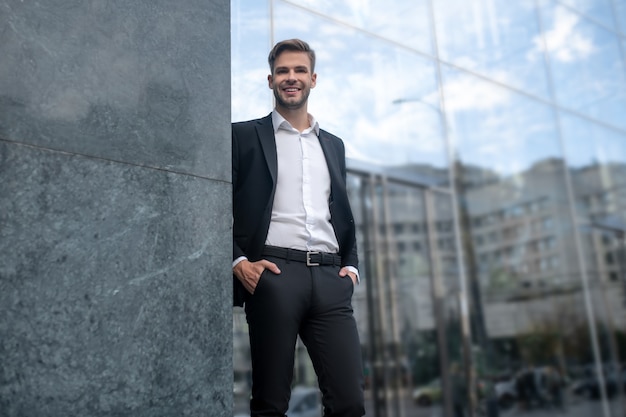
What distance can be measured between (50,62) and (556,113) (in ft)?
32.4

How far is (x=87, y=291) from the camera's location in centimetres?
203

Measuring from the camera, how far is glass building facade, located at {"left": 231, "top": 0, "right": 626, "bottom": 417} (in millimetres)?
8125

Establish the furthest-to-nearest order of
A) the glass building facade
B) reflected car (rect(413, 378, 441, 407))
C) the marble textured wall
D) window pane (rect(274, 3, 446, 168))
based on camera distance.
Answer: reflected car (rect(413, 378, 441, 407)) → the glass building facade → window pane (rect(274, 3, 446, 168)) → the marble textured wall

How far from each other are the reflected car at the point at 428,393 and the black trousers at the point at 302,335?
20.0ft

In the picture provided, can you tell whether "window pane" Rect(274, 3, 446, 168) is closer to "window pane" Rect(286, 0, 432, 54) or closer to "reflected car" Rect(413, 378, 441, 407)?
"window pane" Rect(286, 0, 432, 54)

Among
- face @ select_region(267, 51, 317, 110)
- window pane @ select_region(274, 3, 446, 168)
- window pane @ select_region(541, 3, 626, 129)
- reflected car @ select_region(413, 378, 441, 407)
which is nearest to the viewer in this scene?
face @ select_region(267, 51, 317, 110)

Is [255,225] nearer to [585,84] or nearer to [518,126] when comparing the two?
[518,126]

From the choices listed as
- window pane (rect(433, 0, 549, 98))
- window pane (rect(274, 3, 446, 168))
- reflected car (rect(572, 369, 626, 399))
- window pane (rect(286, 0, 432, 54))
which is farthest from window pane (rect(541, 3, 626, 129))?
reflected car (rect(572, 369, 626, 399))

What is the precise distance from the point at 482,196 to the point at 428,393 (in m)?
3.19

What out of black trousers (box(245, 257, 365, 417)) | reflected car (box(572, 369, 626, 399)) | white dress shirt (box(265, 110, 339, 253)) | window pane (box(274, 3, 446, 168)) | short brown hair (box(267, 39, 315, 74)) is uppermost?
window pane (box(274, 3, 446, 168))

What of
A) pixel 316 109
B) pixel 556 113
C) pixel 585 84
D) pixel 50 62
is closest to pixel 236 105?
pixel 316 109

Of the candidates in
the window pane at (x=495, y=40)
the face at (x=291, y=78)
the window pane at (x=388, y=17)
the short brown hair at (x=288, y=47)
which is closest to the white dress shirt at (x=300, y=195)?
the face at (x=291, y=78)

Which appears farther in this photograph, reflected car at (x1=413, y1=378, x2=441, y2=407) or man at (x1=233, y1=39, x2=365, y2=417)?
reflected car at (x1=413, y1=378, x2=441, y2=407)

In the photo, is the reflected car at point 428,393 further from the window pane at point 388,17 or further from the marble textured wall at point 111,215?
the marble textured wall at point 111,215
